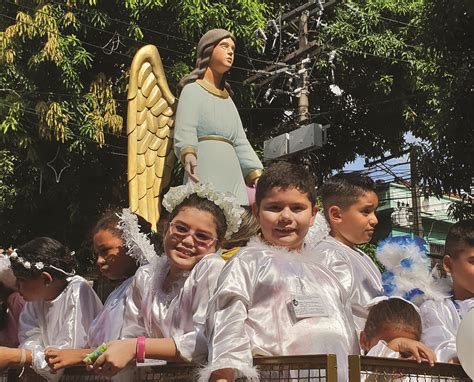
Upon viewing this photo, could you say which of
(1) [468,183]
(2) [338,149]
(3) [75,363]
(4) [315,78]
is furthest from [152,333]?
(2) [338,149]

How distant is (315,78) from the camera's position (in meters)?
16.0

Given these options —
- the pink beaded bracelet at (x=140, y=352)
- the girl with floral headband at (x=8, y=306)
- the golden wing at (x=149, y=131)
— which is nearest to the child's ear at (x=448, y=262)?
the pink beaded bracelet at (x=140, y=352)

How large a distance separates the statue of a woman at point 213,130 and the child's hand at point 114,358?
11.2 ft

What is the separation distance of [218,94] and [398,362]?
4.48 meters

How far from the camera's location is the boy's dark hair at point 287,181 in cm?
311

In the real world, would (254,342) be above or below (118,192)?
below

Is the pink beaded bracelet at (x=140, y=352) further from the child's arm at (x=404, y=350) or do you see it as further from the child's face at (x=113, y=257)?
the child's face at (x=113, y=257)

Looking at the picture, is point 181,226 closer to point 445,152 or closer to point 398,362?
point 398,362

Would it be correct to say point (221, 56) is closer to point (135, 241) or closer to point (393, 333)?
point (135, 241)

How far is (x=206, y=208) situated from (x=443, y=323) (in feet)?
3.52

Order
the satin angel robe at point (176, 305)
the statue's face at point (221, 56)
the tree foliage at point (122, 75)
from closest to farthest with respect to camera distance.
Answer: the satin angel robe at point (176, 305), the statue's face at point (221, 56), the tree foliage at point (122, 75)

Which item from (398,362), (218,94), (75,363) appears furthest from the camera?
(218,94)

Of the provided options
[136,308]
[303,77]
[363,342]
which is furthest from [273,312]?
[303,77]

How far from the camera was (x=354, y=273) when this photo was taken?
3809 mm
